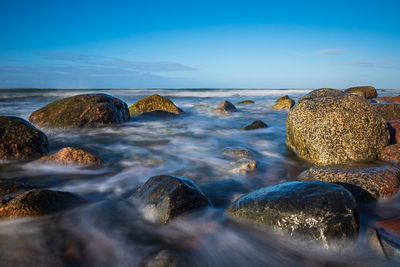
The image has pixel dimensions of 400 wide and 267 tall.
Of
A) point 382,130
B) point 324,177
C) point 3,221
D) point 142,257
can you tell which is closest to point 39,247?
point 3,221

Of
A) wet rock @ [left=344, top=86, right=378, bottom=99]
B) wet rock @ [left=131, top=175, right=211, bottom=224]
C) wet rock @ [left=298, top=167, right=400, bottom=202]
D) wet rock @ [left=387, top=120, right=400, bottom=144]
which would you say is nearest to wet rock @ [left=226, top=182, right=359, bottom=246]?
wet rock @ [left=131, top=175, right=211, bottom=224]

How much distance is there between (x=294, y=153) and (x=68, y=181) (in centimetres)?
383

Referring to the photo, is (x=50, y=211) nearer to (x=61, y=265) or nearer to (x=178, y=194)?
(x=61, y=265)

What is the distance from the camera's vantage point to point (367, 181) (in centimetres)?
285

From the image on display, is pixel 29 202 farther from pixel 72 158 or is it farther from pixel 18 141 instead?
pixel 18 141

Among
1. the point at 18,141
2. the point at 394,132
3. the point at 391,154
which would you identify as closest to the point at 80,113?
the point at 18,141

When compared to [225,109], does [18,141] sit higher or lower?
lower

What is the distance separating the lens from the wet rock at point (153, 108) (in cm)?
991

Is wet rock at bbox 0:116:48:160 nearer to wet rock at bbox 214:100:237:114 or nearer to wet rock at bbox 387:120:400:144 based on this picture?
wet rock at bbox 387:120:400:144

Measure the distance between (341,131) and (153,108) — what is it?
7421 millimetres

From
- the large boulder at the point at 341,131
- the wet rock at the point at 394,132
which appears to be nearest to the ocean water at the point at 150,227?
the large boulder at the point at 341,131

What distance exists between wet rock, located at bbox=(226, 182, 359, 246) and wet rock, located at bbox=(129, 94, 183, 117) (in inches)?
313

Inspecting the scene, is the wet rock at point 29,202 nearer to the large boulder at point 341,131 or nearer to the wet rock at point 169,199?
the wet rock at point 169,199

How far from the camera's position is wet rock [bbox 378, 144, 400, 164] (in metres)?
3.91
